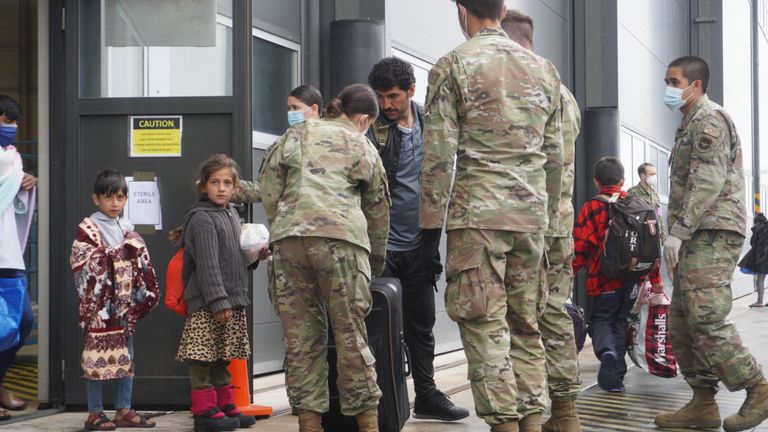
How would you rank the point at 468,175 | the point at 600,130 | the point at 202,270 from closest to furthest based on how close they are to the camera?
the point at 468,175, the point at 202,270, the point at 600,130

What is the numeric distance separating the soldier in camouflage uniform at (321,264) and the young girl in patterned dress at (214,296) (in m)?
0.79

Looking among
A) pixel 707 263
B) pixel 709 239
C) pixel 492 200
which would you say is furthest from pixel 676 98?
pixel 492 200

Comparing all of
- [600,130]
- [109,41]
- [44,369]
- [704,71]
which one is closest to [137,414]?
[44,369]

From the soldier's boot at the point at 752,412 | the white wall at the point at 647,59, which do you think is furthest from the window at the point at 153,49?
the white wall at the point at 647,59

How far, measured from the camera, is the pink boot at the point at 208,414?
5.34 metres

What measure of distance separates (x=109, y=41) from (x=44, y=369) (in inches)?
76.6

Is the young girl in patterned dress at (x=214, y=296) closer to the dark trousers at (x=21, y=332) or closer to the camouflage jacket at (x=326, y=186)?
the camouflage jacket at (x=326, y=186)

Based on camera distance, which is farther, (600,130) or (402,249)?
(600,130)

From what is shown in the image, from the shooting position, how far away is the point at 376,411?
182 inches

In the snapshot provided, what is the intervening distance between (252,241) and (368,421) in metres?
1.37

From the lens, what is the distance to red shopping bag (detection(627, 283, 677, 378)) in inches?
286

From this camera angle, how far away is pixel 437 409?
223 inches

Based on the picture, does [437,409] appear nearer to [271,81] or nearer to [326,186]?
[326,186]

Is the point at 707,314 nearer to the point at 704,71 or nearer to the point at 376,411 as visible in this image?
the point at 704,71
